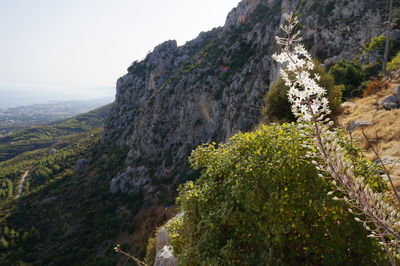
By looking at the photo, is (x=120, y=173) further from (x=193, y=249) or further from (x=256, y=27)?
(x=193, y=249)

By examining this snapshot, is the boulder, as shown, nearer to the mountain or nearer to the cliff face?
the mountain

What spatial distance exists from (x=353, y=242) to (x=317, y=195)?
1.23 m

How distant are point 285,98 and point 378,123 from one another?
17.7 feet

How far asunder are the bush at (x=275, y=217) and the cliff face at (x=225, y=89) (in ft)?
101

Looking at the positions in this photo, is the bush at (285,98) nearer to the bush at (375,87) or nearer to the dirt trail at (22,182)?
the bush at (375,87)

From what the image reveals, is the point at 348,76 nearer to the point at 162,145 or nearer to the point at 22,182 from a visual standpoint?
the point at 162,145

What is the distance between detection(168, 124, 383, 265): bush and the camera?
4504mm

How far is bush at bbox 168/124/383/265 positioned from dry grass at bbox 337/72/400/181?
2985 millimetres

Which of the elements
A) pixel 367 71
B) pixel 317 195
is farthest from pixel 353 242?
pixel 367 71

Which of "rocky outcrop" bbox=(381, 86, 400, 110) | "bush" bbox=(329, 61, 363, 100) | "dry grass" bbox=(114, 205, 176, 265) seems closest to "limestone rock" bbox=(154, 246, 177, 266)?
"rocky outcrop" bbox=(381, 86, 400, 110)

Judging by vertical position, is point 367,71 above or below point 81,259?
above

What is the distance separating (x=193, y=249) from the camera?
208 inches

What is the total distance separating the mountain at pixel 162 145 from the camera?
38312 millimetres

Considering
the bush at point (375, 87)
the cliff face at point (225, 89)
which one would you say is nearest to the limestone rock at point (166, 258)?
the bush at point (375, 87)
